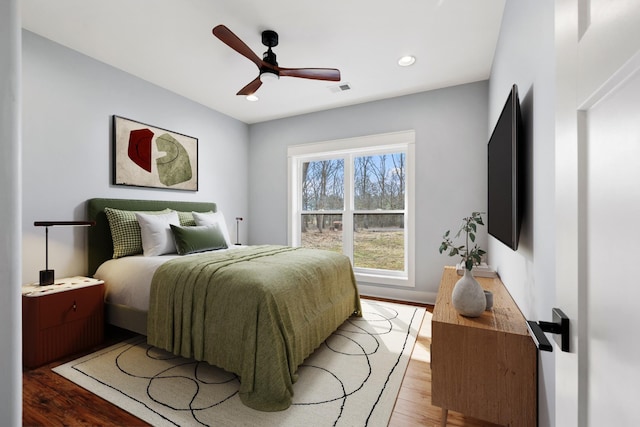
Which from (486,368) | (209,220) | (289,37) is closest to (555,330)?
(486,368)

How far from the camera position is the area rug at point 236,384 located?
1627 millimetres

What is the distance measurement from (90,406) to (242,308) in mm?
1007

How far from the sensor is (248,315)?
5.93 feet

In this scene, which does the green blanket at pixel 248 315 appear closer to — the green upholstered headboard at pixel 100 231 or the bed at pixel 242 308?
the bed at pixel 242 308

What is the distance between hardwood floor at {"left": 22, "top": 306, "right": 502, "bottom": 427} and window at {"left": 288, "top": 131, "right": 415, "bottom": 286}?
78.5 inches

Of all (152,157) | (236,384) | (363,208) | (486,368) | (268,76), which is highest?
(268,76)

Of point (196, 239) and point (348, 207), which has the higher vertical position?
point (348, 207)

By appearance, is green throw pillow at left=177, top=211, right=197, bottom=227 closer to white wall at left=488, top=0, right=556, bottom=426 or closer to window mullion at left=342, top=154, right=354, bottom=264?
window mullion at left=342, top=154, right=354, bottom=264

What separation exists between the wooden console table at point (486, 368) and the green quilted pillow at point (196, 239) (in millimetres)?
2443

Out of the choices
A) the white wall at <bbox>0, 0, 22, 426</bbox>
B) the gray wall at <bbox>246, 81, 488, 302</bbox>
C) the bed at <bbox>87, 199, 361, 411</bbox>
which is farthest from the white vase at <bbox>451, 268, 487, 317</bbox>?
the gray wall at <bbox>246, 81, 488, 302</bbox>

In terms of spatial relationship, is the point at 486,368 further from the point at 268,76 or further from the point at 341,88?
the point at 341,88

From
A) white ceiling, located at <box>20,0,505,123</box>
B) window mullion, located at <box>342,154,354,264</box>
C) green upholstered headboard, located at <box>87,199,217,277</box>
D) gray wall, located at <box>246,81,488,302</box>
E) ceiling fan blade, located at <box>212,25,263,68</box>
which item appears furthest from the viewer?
window mullion, located at <box>342,154,354,264</box>

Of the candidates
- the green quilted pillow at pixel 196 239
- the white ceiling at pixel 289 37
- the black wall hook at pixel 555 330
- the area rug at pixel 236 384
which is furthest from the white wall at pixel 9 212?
the green quilted pillow at pixel 196 239

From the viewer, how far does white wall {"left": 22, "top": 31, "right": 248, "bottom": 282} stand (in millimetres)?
2510
